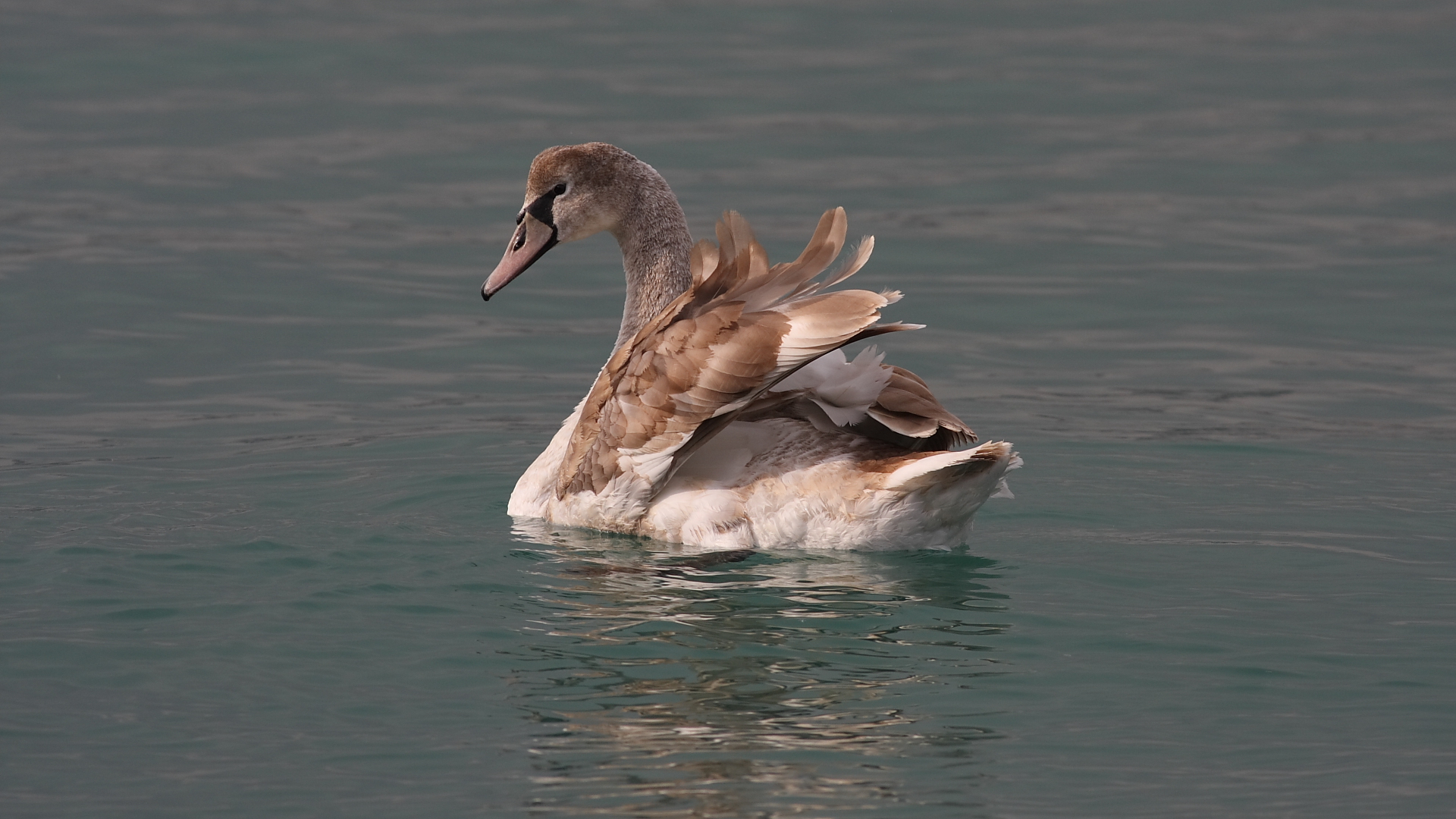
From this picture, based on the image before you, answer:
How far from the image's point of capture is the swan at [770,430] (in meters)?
7.41

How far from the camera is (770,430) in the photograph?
316 inches

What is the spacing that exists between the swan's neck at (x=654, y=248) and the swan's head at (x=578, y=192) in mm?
50

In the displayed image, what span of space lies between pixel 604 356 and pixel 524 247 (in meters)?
3.34

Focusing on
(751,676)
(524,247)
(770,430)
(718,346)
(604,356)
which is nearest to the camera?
(751,676)

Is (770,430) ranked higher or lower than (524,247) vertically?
lower

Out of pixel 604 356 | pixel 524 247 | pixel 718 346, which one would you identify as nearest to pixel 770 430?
pixel 718 346

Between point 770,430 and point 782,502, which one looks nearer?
point 782,502

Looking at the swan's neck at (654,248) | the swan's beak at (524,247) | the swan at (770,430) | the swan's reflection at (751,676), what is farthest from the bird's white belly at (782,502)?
the swan's beak at (524,247)

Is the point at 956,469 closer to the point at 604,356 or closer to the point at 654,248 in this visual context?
the point at 654,248

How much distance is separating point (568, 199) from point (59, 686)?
11.5 feet

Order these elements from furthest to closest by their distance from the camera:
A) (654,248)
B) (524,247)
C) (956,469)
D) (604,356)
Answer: (604,356) → (524,247) → (654,248) → (956,469)

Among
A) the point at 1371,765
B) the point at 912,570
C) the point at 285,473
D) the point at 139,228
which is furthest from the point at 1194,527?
the point at 139,228

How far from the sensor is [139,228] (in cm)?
1473

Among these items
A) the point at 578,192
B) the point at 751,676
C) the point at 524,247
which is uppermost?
the point at 578,192
